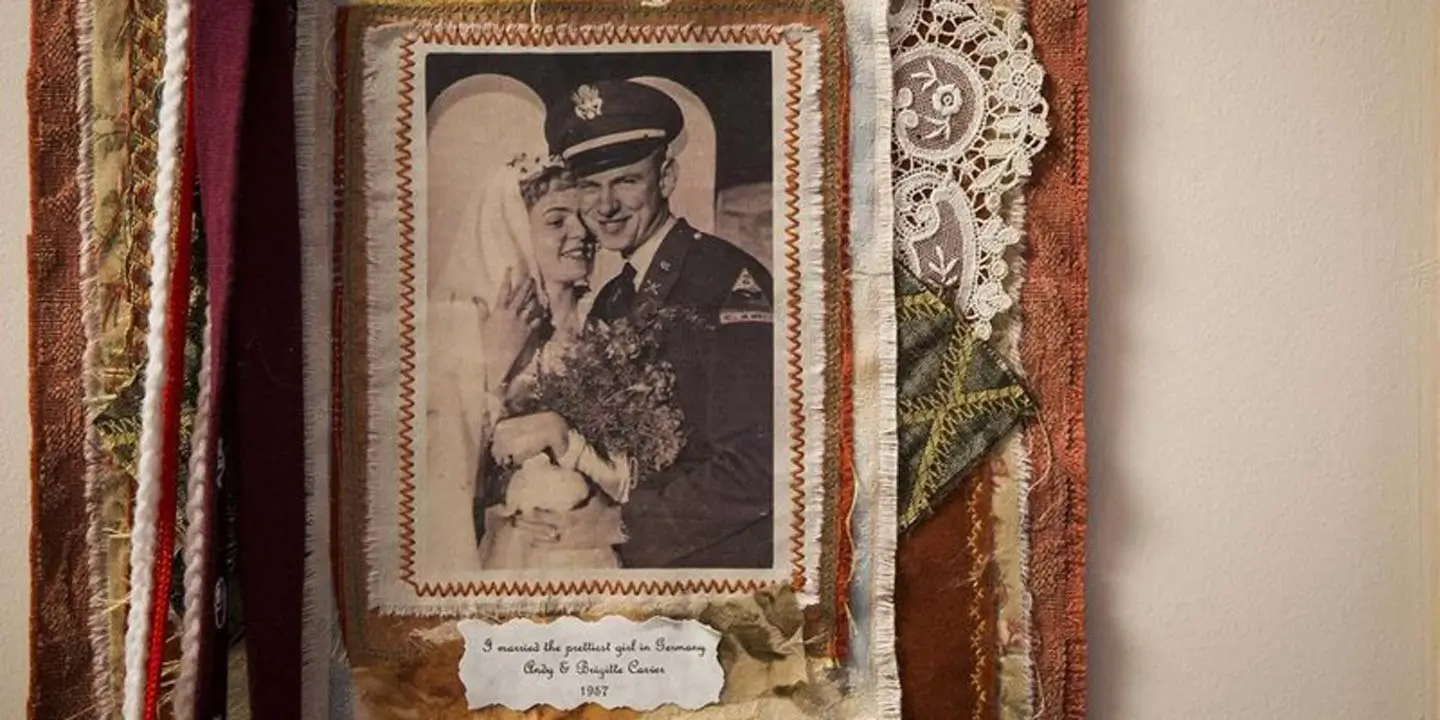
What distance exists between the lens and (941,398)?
2.34ft

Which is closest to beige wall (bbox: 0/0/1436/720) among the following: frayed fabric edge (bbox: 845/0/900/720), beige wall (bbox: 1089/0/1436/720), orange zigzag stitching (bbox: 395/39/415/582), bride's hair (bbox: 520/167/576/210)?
beige wall (bbox: 1089/0/1436/720)

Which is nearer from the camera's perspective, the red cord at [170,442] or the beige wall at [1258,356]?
the red cord at [170,442]

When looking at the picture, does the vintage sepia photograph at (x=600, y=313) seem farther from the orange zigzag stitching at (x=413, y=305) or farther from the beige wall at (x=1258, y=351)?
the beige wall at (x=1258, y=351)

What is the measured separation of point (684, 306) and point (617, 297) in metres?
0.05

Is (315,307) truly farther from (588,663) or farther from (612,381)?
(588,663)

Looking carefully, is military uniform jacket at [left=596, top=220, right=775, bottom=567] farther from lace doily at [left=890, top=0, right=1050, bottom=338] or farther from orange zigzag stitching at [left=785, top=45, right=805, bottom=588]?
lace doily at [left=890, top=0, right=1050, bottom=338]

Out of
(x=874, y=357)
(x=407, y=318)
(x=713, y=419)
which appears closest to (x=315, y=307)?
(x=407, y=318)

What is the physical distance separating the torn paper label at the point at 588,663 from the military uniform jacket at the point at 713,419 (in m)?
0.05

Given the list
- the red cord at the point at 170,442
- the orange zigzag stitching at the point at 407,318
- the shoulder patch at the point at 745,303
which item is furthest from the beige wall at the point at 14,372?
the shoulder patch at the point at 745,303

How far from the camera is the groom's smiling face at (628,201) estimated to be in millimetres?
713

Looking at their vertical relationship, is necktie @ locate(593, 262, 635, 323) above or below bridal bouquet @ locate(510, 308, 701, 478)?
above

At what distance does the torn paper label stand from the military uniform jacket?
0.05 meters

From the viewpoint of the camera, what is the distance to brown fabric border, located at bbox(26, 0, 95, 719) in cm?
69

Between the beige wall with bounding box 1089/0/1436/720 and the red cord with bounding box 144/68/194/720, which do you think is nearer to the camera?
the red cord with bounding box 144/68/194/720
